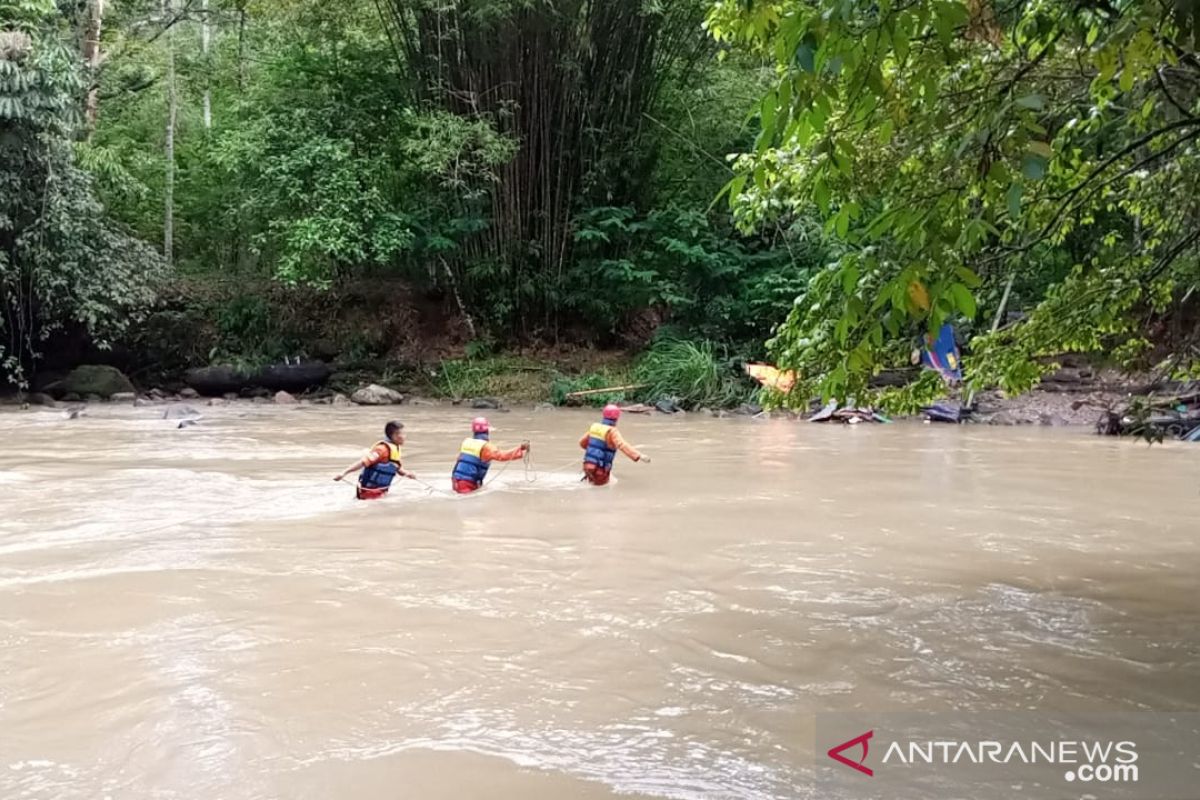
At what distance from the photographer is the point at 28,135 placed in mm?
14320

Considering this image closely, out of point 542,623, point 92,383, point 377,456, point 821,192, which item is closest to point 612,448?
point 377,456

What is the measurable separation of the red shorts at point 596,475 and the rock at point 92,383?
11222mm

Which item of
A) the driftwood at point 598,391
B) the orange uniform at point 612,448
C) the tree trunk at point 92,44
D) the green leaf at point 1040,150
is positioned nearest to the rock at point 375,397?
the driftwood at point 598,391

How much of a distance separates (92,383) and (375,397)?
471 cm

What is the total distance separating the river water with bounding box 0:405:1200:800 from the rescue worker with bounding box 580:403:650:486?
23 cm

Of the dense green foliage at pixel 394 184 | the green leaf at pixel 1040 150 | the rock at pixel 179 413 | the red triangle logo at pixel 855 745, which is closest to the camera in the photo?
the green leaf at pixel 1040 150

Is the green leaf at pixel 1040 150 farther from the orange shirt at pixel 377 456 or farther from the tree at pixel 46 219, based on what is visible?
the tree at pixel 46 219

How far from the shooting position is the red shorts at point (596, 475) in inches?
353

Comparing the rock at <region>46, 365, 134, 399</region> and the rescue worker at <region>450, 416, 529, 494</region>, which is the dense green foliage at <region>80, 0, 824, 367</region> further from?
the rescue worker at <region>450, 416, 529, 494</region>

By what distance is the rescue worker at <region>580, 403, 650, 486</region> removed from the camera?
8.91m

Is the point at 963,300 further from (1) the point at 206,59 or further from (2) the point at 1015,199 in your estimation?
(1) the point at 206,59

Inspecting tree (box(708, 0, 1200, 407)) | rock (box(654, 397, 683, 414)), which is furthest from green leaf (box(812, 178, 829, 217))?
rock (box(654, 397, 683, 414))

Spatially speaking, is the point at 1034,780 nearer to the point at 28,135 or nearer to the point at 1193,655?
the point at 1193,655

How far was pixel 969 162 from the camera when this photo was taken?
2.99m
